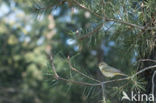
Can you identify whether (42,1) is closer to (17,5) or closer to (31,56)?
(31,56)

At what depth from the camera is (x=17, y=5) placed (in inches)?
397

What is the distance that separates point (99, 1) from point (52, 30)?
7786mm

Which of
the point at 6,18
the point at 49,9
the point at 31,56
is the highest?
the point at 6,18

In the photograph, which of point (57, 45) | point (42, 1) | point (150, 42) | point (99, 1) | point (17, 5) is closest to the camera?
point (99, 1)

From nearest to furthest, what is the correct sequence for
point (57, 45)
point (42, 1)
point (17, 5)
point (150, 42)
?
point (150, 42) < point (42, 1) < point (57, 45) < point (17, 5)

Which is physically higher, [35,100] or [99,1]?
[99,1]

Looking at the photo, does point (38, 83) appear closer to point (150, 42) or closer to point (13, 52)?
point (13, 52)

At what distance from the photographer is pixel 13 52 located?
9.32 meters

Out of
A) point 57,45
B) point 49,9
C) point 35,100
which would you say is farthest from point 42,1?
point 35,100

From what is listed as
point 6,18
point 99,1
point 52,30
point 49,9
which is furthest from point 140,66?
point 6,18

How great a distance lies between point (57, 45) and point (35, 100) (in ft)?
6.70

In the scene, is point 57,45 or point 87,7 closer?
point 87,7

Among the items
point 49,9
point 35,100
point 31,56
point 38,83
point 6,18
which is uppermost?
point 6,18

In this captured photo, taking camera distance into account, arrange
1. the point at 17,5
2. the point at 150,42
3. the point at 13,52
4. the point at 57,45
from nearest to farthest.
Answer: the point at 150,42, the point at 57,45, the point at 13,52, the point at 17,5
